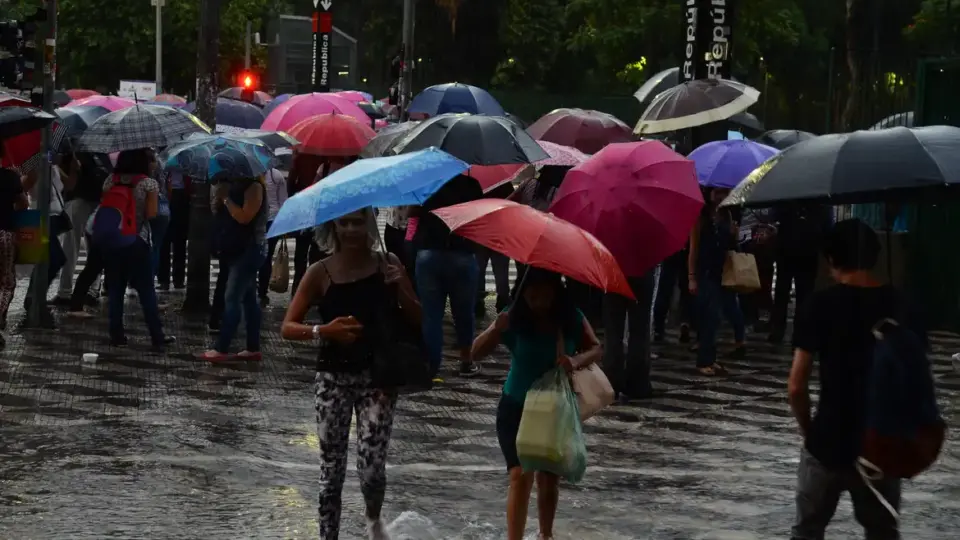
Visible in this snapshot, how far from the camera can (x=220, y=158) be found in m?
13.2

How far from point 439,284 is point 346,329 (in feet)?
18.5

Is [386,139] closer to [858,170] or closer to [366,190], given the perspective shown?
[366,190]

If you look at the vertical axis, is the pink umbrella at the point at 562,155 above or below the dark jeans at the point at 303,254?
above

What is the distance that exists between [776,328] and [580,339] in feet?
30.4

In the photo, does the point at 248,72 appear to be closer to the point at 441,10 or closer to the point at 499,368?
the point at 441,10

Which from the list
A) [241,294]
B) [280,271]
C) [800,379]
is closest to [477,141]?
Answer: [241,294]

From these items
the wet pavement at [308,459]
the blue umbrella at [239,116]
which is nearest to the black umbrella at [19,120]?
the wet pavement at [308,459]

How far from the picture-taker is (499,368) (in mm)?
13961

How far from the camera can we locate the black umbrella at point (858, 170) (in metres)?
6.64

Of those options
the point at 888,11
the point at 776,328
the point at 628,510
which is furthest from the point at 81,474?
the point at 888,11

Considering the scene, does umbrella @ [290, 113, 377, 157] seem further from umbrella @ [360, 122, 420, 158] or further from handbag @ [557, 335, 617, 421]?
handbag @ [557, 335, 617, 421]

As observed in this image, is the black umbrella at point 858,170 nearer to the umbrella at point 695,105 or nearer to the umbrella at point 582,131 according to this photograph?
the umbrella at point 695,105

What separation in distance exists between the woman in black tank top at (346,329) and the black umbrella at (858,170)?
1.63 meters

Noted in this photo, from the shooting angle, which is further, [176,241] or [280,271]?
[176,241]
